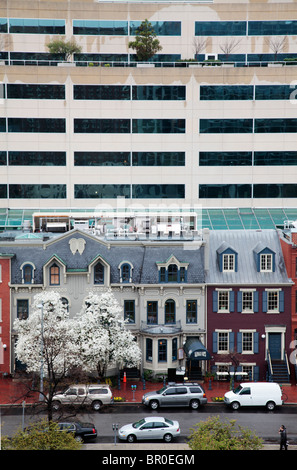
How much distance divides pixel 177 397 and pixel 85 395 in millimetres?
6448

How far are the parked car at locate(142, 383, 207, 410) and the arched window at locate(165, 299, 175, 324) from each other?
815cm

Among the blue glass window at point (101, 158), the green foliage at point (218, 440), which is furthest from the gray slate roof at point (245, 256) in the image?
the blue glass window at point (101, 158)

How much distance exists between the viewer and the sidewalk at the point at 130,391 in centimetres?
5069

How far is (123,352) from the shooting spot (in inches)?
2089

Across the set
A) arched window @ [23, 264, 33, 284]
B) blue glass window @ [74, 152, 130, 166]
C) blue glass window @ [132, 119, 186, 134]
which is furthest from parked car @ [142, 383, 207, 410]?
blue glass window @ [132, 119, 186, 134]

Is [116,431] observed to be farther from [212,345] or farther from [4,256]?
[4,256]

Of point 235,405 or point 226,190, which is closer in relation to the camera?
point 235,405

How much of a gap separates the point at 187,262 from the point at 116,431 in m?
17.1

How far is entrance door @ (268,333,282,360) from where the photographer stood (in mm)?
56625

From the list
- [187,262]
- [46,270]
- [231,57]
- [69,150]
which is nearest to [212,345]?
[187,262]

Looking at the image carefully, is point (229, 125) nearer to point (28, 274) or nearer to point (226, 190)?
point (226, 190)

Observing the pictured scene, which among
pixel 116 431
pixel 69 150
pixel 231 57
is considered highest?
pixel 231 57

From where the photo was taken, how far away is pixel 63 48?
91000mm

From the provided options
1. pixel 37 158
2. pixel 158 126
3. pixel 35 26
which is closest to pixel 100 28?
pixel 35 26
